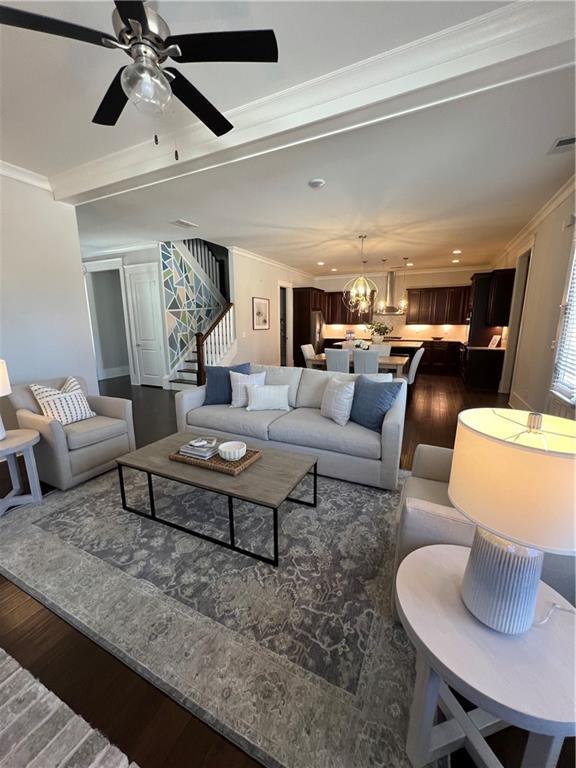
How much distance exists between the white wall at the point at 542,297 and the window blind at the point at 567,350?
0.21 meters

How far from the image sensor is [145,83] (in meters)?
1.42

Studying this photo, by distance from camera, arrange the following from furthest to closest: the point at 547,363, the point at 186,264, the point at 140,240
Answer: the point at 186,264 → the point at 140,240 → the point at 547,363

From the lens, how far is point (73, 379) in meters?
3.26

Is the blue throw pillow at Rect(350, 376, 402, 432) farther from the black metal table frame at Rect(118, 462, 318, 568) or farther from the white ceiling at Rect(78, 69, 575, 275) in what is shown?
the white ceiling at Rect(78, 69, 575, 275)

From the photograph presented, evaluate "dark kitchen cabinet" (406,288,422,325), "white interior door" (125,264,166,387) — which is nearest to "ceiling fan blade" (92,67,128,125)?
"white interior door" (125,264,166,387)

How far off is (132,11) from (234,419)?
2648 mm

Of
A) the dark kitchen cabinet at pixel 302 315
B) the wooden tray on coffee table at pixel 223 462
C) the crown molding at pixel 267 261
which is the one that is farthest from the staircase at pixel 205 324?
the wooden tray on coffee table at pixel 223 462

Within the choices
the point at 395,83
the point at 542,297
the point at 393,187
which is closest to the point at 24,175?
the point at 395,83

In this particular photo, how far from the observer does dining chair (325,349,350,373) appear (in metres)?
5.16

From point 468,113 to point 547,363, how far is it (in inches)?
116

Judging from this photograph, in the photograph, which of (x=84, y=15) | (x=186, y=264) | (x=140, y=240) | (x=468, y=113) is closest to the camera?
(x=84, y=15)

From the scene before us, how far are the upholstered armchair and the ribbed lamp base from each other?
295 centimetres

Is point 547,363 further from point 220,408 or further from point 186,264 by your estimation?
point 186,264

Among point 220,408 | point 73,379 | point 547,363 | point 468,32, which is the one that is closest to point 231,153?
point 468,32
